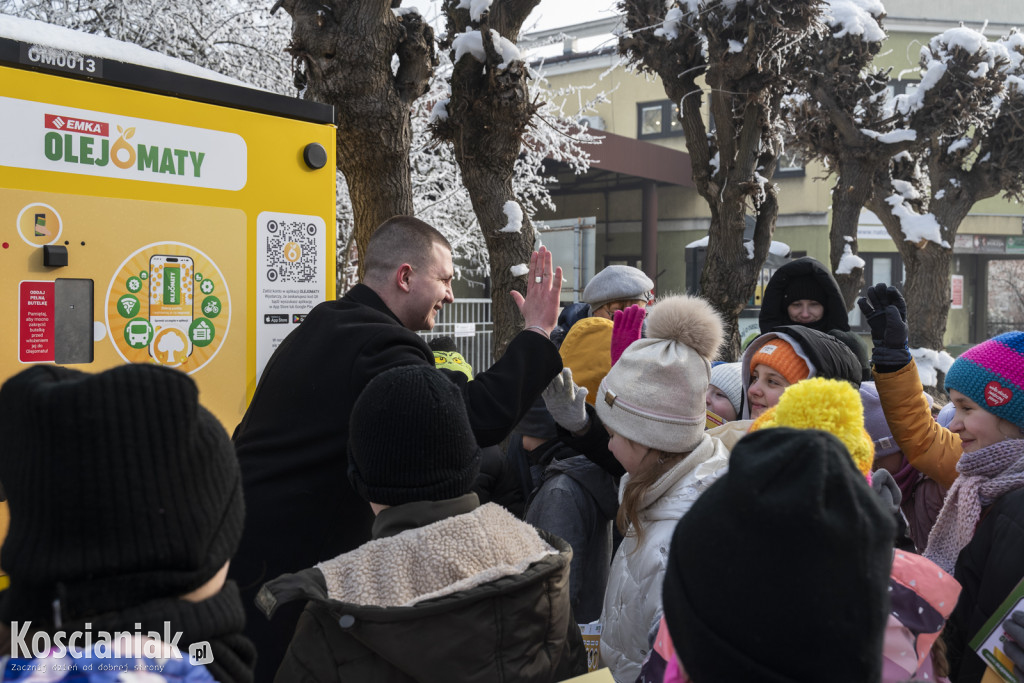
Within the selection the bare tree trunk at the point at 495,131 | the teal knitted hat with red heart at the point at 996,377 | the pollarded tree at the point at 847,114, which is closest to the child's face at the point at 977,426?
the teal knitted hat with red heart at the point at 996,377

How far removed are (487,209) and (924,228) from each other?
9069 mm

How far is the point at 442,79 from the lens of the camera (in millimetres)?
12961

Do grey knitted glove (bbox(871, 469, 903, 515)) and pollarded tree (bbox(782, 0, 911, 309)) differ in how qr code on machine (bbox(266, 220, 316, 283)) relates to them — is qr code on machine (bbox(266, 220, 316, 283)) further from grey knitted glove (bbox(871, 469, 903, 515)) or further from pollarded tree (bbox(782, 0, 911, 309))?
pollarded tree (bbox(782, 0, 911, 309))

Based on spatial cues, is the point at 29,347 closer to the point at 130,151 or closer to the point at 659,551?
the point at 130,151

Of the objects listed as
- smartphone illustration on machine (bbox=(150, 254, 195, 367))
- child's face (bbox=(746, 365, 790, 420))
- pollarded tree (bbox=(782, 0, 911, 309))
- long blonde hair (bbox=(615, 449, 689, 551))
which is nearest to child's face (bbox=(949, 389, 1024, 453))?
child's face (bbox=(746, 365, 790, 420))

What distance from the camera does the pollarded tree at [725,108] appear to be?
25.2ft

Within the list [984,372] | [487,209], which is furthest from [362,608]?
[487,209]

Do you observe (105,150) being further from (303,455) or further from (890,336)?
(890,336)

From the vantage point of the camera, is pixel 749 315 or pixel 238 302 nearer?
pixel 238 302

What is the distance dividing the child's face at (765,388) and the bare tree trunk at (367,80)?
112 inches

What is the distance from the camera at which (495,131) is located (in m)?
5.30

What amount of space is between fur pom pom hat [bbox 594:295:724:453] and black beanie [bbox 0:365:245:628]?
4.61 feet

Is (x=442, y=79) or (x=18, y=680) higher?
(x=442, y=79)

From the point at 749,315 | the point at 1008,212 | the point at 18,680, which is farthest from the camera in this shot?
the point at 1008,212
